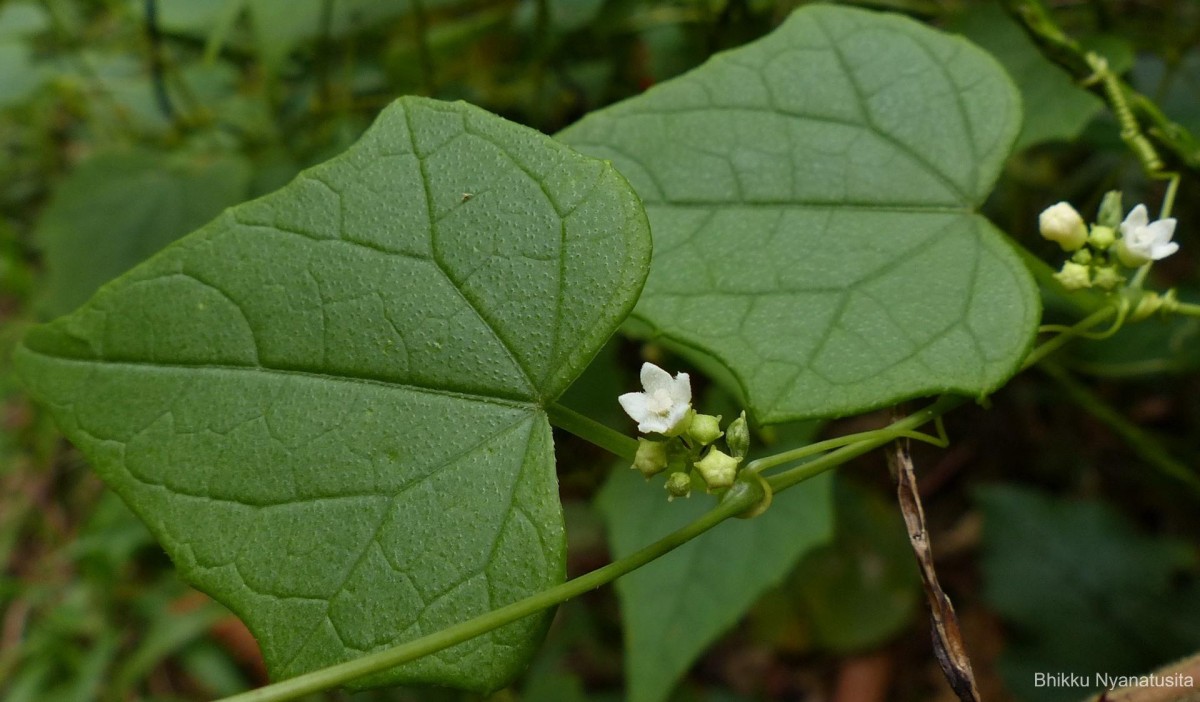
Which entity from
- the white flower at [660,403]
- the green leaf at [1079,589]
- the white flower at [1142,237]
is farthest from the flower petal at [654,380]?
the green leaf at [1079,589]

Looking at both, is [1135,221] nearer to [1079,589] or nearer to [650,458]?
[650,458]

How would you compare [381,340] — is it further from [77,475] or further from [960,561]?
[77,475]

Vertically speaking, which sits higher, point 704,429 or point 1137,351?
point 704,429

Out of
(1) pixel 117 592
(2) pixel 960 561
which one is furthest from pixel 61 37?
(2) pixel 960 561

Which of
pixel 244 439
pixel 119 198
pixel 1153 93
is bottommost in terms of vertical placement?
pixel 119 198

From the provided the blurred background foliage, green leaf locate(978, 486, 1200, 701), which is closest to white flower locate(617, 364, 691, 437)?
the blurred background foliage

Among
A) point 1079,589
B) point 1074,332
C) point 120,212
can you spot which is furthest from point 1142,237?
point 120,212
